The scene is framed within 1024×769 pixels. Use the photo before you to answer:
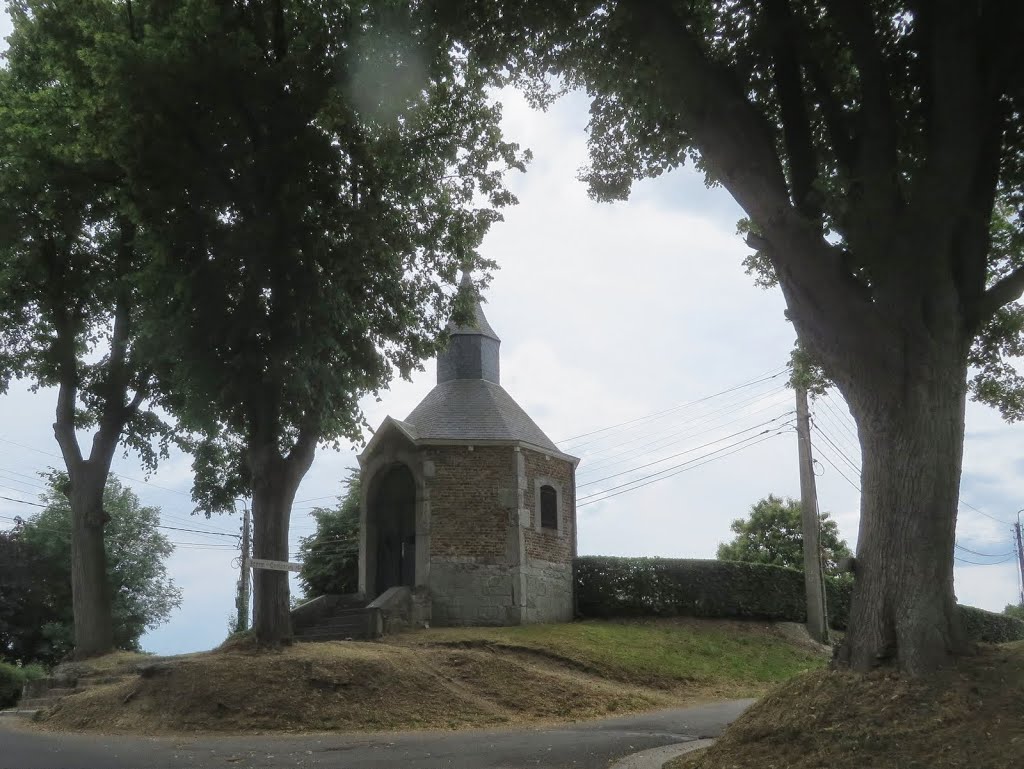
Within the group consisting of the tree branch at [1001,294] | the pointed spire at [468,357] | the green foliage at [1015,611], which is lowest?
the green foliage at [1015,611]

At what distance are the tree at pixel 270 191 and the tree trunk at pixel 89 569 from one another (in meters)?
4.63

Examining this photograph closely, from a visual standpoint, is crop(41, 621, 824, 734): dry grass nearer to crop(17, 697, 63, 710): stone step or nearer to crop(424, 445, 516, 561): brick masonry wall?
crop(17, 697, 63, 710): stone step

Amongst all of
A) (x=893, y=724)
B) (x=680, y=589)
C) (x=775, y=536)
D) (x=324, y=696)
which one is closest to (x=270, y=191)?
(x=324, y=696)

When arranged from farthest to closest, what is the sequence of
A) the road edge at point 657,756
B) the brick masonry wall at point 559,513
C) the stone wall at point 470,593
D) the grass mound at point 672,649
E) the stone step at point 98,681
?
the brick masonry wall at point 559,513 → the stone wall at point 470,593 → the grass mound at point 672,649 → the stone step at point 98,681 → the road edge at point 657,756

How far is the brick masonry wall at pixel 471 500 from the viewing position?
72.1 feet

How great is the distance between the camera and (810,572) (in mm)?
24031

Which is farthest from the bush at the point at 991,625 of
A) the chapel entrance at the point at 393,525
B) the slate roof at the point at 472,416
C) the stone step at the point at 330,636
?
the stone step at the point at 330,636

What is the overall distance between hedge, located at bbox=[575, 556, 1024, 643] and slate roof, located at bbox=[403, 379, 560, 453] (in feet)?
12.3

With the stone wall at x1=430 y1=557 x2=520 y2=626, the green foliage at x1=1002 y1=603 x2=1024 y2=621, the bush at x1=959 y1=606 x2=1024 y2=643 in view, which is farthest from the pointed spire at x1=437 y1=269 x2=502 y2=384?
the green foliage at x1=1002 y1=603 x2=1024 y2=621

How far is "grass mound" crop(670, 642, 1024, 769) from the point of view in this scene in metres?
6.25

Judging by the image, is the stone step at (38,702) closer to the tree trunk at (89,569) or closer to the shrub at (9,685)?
the tree trunk at (89,569)

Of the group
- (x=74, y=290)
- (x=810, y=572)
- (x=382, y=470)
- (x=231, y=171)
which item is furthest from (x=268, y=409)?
(x=810, y=572)

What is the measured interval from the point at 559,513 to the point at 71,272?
521 inches

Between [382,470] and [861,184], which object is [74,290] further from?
[861,184]
